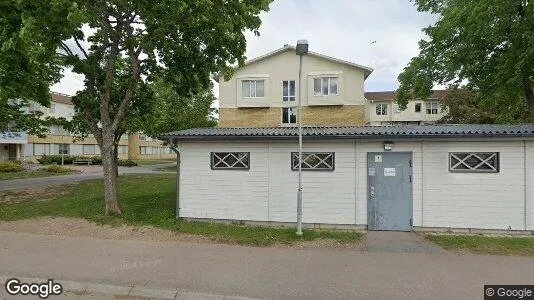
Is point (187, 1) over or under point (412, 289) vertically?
over

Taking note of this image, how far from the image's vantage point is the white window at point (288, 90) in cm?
2748

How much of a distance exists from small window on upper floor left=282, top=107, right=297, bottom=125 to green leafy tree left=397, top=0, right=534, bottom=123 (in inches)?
375

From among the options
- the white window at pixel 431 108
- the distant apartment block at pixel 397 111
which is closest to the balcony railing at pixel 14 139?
the distant apartment block at pixel 397 111

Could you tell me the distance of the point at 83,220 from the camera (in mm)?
9594

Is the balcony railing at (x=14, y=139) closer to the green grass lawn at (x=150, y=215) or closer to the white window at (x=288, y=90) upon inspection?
the green grass lawn at (x=150, y=215)

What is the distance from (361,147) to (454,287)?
4515mm

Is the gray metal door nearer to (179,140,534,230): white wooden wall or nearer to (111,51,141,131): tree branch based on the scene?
(179,140,534,230): white wooden wall

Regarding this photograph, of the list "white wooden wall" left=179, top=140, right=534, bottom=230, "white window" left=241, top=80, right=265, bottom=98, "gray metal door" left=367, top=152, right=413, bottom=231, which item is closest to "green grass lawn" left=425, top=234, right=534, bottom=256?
"white wooden wall" left=179, top=140, right=534, bottom=230

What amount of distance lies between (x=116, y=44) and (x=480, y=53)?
16.1 meters

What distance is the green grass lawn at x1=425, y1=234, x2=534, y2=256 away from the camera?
6930mm

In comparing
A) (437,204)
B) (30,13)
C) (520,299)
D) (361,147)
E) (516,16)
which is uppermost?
(516,16)

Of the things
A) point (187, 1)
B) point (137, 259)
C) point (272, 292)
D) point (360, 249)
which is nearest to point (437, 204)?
point (360, 249)

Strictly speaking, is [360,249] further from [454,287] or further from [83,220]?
[83,220]

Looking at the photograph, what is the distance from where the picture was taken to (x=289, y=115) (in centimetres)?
2794
